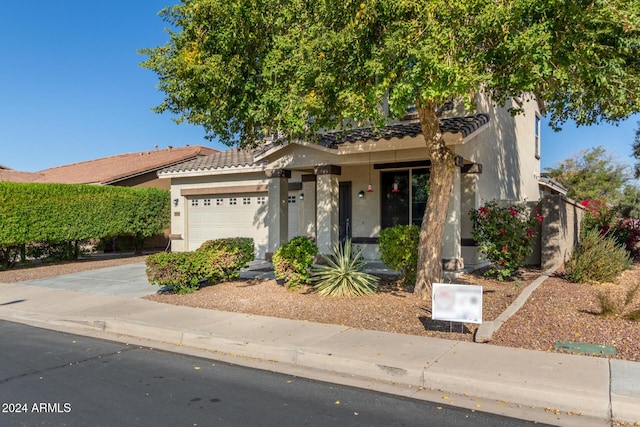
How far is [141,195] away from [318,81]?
1454 cm

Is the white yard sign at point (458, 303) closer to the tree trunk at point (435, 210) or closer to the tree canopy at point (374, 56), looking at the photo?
the tree trunk at point (435, 210)

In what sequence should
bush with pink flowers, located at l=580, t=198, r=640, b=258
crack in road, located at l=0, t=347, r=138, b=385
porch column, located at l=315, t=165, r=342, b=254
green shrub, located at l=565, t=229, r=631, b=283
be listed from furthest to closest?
bush with pink flowers, located at l=580, t=198, r=640, b=258 < porch column, located at l=315, t=165, r=342, b=254 < green shrub, located at l=565, t=229, r=631, b=283 < crack in road, located at l=0, t=347, r=138, b=385

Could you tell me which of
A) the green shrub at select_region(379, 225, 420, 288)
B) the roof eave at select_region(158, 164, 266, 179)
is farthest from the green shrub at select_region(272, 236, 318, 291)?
the roof eave at select_region(158, 164, 266, 179)

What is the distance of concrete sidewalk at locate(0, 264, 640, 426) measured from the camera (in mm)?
4754

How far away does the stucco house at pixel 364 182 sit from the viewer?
40.9 ft

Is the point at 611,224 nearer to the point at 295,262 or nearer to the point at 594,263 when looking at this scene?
the point at 594,263

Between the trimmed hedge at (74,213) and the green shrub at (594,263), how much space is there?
16.0m

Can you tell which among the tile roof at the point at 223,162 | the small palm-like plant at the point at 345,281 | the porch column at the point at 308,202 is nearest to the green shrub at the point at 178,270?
the small palm-like plant at the point at 345,281

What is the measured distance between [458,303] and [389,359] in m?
1.52

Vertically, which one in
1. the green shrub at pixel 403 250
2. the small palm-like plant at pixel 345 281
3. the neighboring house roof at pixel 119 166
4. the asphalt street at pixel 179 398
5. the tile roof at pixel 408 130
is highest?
the neighboring house roof at pixel 119 166

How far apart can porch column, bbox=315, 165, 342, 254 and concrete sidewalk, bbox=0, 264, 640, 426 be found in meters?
4.81

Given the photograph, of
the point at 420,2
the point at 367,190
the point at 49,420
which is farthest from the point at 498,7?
the point at 367,190

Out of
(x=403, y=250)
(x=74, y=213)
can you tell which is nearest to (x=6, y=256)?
(x=74, y=213)

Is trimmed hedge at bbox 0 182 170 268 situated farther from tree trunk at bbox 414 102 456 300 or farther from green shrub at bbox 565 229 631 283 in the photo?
green shrub at bbox 565 229 631 283
